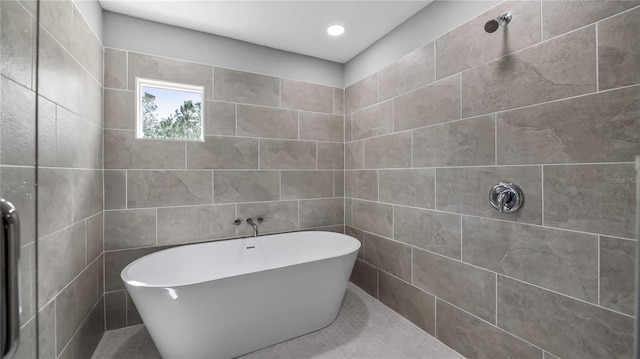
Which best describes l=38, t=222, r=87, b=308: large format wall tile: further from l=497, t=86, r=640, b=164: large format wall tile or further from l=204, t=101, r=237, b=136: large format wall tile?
l=497, t=86, r=640, b=164: large format wall tile

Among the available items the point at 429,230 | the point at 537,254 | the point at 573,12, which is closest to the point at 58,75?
the point at 429,230

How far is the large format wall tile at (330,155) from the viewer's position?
→ 2844 mm

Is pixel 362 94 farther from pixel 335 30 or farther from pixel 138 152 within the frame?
pixel 138 152

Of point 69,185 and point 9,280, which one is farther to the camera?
point 69,185

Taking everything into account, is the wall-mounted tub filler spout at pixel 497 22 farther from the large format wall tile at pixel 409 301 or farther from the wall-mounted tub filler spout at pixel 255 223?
the wall-mounted tub filler spout at pixel 255 223

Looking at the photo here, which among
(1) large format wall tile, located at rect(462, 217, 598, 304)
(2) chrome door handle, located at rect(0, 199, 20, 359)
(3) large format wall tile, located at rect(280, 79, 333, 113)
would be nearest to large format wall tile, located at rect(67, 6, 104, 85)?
(2) chrome door handle, located at rect(0, 199, 20, 359)

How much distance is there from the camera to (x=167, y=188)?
2170mm

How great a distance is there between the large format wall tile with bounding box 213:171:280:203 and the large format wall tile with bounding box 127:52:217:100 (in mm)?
759

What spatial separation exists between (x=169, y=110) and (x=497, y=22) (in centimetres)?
254

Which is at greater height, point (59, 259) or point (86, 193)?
point (86, 193)

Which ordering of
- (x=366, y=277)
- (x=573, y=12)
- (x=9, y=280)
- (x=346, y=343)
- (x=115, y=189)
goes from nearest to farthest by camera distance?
1. (x=9, y=280)
2. (x=573, y=12)
3. (x=346, y=343)
4. (x=115, y=189)
5. (x=366, y=277)

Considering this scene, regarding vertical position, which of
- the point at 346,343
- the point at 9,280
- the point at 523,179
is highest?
the point at 523,179

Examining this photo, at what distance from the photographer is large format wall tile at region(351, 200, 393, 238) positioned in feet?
7.70

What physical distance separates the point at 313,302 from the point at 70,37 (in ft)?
7.59
